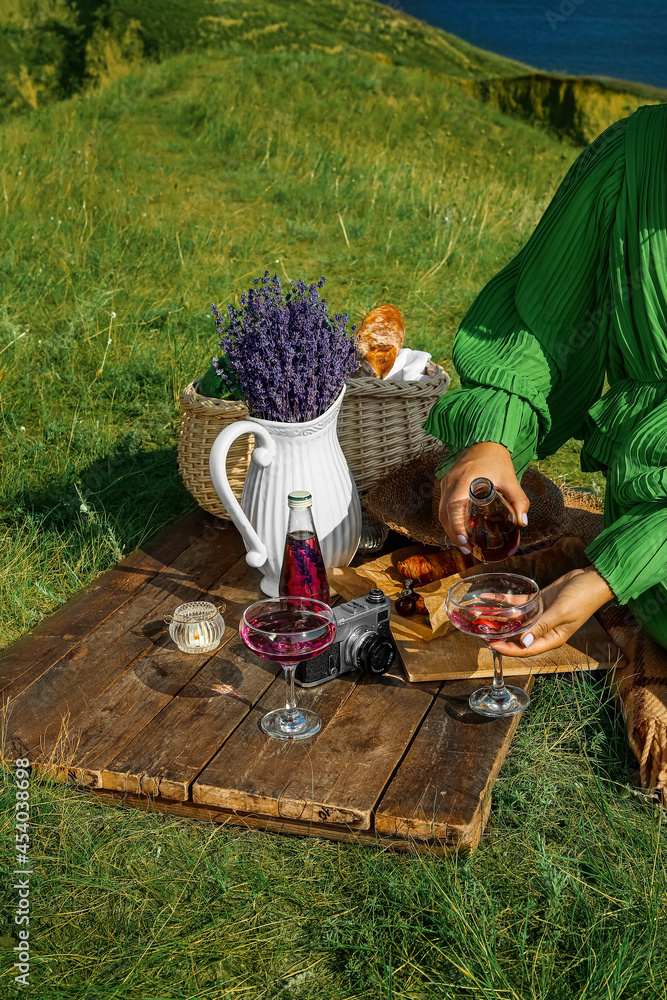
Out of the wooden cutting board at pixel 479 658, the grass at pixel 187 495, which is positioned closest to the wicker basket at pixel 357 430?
the grass at pixel 187 495

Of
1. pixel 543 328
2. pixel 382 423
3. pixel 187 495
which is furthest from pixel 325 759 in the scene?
pixel 187 495

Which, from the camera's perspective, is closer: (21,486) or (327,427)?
(327,427)

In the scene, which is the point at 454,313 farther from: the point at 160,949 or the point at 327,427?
the point at 160,949

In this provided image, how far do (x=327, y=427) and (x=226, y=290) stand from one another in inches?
122

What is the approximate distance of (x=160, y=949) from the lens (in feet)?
5.82

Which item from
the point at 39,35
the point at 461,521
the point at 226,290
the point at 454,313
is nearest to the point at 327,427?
the point at 461,521

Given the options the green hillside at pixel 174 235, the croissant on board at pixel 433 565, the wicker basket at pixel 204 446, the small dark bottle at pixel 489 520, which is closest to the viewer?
the small dark bottle at pixel 489 520

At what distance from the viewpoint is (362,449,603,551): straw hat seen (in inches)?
106

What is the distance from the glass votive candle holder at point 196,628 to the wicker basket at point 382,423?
856mm

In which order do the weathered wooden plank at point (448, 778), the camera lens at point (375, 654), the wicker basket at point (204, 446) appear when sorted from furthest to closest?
1. the wicker basket at point (204, 446)
2. the camera lens at point (375, 654)
3. the weathered wooden plank at point (448, 778)

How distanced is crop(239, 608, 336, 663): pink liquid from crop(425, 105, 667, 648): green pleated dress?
0.60 m

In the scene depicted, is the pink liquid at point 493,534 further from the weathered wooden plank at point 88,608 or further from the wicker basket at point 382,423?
the weathered wooden plank at point 88,608

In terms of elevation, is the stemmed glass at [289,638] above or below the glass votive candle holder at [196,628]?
above

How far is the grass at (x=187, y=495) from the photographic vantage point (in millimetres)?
1782
